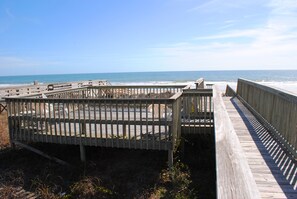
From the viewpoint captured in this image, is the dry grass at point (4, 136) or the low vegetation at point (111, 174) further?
the dry grass at point (4, 136)

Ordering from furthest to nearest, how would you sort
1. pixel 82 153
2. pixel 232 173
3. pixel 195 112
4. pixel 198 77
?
pixel 198 77, pixel 195 112, pixel 82 153, pixel 232 173

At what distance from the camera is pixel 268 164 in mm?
3367

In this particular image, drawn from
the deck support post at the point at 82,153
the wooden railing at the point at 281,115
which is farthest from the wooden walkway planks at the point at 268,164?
the deck support post at the point at 82,153

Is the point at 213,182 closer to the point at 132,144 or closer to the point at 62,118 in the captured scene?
the point at 132,144

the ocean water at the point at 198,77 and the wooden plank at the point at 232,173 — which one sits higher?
the wooden plank at the point at 232,173

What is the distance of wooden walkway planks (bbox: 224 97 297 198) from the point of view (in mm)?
2719

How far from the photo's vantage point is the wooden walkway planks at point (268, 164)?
2.72 meters

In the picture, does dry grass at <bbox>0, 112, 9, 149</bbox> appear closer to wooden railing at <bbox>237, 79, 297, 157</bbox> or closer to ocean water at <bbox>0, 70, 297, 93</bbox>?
wooden railing at <bbox>237, 79, 297, 157</bbox>

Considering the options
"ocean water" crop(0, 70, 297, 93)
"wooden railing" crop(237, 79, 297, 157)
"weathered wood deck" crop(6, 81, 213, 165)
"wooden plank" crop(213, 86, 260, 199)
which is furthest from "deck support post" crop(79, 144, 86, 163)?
"ocean water" crop(0, 70, 297, 93)

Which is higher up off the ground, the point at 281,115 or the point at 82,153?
the point at 281,115

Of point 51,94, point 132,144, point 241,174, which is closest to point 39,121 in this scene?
point 51,94

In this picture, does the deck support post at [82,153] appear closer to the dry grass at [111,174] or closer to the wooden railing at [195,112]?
the dry grass at [111,174]

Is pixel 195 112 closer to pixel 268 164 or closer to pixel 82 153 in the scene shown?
pixel 82 153

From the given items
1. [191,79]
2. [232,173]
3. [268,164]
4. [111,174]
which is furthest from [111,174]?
[191,79]
